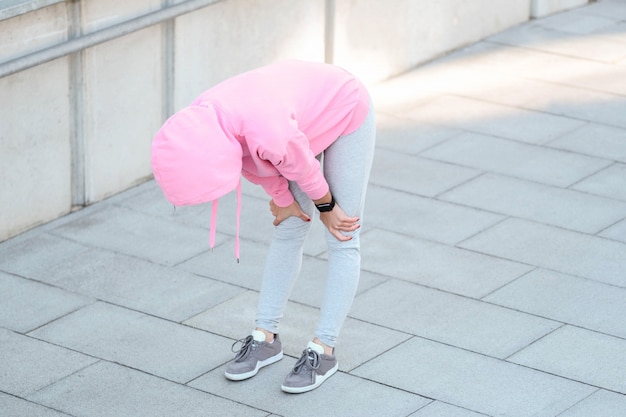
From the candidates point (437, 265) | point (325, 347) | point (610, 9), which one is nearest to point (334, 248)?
point (325, 347)

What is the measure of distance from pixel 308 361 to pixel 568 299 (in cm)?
146

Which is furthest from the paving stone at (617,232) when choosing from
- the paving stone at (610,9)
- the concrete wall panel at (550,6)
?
the paving stone at (610,9)

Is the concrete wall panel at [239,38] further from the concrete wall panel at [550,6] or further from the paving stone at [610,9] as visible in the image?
the paving stone at [610,9]

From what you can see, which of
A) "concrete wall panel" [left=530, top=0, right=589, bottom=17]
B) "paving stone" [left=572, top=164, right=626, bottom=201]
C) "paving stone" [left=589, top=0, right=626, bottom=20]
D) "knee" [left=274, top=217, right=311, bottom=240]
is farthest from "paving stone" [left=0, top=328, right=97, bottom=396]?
"paving stone" [left=589, top=0, right=626, bottom=20]

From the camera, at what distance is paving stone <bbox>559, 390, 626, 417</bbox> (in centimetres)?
498

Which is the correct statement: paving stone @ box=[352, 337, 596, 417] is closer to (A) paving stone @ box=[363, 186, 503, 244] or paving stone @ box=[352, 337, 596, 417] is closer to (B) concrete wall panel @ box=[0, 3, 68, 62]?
(A) paving stone @ box=[363, 186, 503, 244]

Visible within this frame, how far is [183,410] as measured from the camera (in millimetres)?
5000

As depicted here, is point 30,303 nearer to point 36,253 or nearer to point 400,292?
point 36,253

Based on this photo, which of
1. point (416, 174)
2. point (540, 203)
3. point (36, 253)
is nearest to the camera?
point (36, 253)

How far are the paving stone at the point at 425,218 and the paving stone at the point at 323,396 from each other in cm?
162

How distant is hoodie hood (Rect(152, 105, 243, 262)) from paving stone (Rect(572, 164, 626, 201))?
11.0 feet

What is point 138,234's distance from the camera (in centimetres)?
673

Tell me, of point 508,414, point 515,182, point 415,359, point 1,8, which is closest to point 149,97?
point 1,8

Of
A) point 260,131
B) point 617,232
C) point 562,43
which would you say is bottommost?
point 617,232
